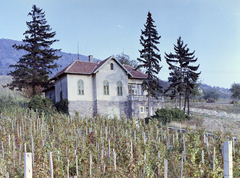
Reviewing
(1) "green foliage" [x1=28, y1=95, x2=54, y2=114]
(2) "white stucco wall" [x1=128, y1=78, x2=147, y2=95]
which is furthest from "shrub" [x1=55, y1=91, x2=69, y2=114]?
(2) "white stucco wall" [x1=128, y1=78, x2=147, y2=95]

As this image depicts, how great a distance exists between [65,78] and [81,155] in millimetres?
17237

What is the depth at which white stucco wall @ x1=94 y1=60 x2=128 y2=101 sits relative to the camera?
1008 inches

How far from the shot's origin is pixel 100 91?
25688 mm

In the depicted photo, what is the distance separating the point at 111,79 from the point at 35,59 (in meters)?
8.69

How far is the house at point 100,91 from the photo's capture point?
25.0 meters

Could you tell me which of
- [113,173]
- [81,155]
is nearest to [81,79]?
[81,155]

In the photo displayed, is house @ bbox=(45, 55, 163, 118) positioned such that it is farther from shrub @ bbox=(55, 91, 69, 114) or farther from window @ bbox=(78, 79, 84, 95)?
shrub @ bbox=(55, 91, 69, 114)

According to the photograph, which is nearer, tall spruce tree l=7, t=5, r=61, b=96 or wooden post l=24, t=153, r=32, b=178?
wooden post l=24, t=153, r=32, b=178

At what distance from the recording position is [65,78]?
25.2 m

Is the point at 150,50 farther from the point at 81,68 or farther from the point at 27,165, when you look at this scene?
the point at 27,165

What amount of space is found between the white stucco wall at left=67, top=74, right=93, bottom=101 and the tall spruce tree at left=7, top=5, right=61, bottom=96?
10.1ft

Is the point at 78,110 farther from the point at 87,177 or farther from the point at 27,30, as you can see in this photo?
the point at 87,177

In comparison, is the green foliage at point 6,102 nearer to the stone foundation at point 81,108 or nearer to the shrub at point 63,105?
the shrub at point 63,105

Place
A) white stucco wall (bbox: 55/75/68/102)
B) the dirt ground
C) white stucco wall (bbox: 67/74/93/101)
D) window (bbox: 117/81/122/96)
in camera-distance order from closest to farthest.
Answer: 1. the dirt ground
2. white stucco wall (bbox: 67/74/93/101)
3. white stucco wall (bbox: 55/75/68/102)
4. window (bbox: 117/81/122/96)
